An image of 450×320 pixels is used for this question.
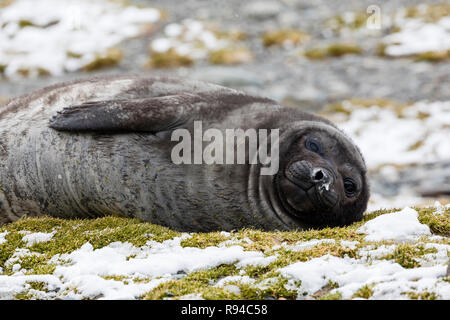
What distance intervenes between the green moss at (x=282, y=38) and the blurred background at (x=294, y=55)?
42mm

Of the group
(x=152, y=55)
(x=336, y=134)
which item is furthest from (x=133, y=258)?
(x=152, y=55)

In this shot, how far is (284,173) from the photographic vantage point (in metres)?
6.53

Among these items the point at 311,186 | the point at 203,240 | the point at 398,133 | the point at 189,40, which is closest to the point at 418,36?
the point at 398,133

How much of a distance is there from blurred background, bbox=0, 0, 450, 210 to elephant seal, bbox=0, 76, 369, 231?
753 centimetres

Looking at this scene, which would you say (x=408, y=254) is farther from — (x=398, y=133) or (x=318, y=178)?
(x=398, y=133)

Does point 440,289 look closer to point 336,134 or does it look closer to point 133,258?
point 133,258

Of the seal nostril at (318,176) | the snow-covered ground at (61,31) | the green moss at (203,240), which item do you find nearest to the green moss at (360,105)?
the snow-covered ground at (61,31)

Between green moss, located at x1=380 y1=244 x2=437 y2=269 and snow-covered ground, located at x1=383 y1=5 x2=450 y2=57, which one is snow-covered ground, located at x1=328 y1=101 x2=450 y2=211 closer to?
snow-covered ground, located at x1=383 y1=5 x2=450 y2=57

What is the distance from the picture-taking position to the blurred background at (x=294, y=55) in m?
16.8

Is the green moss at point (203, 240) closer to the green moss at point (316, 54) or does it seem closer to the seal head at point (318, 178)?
the seal head at point (318, 178)

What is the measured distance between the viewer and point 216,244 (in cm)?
544

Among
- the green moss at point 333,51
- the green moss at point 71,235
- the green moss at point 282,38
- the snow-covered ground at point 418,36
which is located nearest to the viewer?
the green moss at point 71,235

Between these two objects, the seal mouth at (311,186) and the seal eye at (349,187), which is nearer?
the seal mouth at (311,186)
